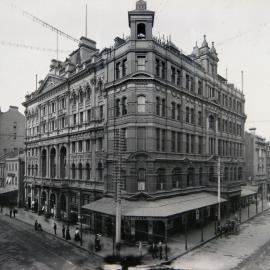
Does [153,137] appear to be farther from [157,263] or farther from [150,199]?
[157,263]

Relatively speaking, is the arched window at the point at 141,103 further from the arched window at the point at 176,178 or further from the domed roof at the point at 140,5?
the domed roof at the point at 140,5

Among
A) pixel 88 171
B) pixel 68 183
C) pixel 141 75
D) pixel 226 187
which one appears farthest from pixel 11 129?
pixel 226 187

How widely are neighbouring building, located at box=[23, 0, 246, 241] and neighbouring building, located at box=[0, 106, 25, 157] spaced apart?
22.8 m

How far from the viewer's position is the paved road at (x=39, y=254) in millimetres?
20453

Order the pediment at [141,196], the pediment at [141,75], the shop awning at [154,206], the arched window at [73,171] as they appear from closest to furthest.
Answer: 1. the shop awning at [154,206]
2. the pediment at [141,196]
3. the pediment at [141,75]
4. the arched window at [73,171]

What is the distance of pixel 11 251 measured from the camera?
950 inches

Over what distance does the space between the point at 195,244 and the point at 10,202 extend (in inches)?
1540

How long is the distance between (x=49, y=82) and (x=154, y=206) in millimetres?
27489

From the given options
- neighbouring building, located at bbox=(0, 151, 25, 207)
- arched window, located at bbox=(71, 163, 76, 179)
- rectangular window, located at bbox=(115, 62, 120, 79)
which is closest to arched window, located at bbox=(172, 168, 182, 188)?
rectangular window, located at bbox=(115, 62, 120, 79)

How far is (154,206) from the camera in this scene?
2539cm

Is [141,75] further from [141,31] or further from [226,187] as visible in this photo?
[226,187]

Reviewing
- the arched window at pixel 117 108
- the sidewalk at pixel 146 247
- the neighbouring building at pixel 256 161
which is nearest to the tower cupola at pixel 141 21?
the arched window at pixel 117 108

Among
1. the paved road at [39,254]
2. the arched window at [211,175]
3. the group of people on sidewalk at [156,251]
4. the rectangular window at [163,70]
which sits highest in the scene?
the rectangular window at [163,70]

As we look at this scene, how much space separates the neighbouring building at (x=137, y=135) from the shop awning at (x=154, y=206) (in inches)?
3.6
